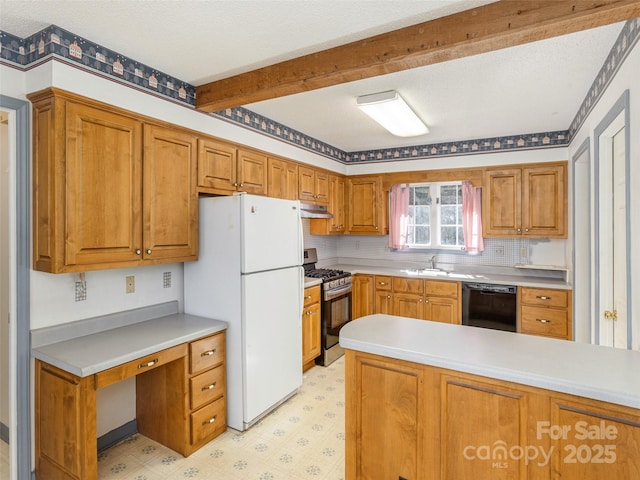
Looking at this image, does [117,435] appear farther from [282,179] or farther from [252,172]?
[282,179]

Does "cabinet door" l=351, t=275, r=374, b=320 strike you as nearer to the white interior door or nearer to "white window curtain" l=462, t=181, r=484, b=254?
"white window curtain" l=462, t=181, r=484, b=254

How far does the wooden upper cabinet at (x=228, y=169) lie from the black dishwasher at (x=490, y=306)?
2.71 meters

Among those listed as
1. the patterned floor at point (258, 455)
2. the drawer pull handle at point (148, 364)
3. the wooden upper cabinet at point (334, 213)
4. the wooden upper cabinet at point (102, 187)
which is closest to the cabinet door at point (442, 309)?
the wooden upper cabinet at point (334, 213)

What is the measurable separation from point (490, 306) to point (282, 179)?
9.21 ft

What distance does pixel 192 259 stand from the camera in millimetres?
2795

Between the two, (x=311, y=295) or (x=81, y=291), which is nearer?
(x=81, y=291)

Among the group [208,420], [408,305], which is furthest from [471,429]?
[408,305]

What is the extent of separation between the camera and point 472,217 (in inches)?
181

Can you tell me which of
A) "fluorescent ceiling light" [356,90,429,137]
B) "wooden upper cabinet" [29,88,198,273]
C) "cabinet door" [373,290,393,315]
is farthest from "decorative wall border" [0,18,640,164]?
"cabinet door" [373,290,393,315]

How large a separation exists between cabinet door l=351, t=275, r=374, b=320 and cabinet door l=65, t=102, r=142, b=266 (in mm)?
3034

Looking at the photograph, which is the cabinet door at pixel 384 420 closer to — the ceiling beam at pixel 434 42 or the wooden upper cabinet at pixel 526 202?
the ceiling beam at pixel 434 42

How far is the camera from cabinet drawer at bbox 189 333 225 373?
96.7 inches

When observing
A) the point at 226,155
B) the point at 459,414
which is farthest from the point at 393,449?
the point at 226,155

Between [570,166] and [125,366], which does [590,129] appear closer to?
[570,166]
